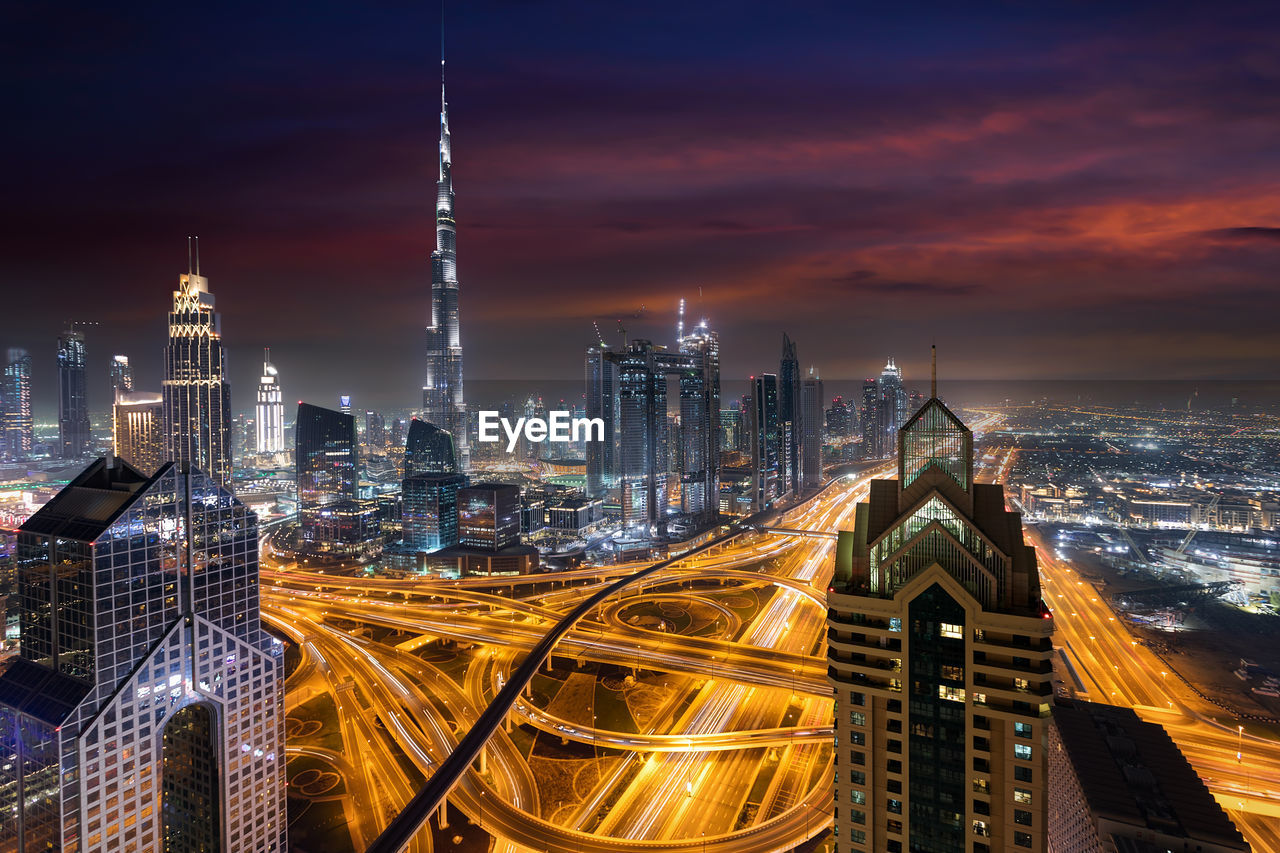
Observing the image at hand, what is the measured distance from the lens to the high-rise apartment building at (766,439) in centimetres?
11781

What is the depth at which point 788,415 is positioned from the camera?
124 meters

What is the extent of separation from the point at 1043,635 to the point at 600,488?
108386 mm

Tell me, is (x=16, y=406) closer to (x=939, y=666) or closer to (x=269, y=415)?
(x=269, y=415)

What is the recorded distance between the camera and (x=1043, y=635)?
17.6 m

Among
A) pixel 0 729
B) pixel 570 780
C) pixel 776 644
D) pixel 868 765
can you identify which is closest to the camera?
pixel 868 765

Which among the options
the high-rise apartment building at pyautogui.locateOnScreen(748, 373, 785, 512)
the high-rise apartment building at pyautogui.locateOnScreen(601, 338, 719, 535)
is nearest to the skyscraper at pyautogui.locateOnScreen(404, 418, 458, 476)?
the high-rise apartment building at pyautogui.locateOnScreen(601, 338, 719, 535)

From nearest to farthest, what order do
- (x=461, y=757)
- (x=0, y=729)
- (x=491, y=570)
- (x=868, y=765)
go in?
(x=868, y=765)
(x=0, y=729)
(x=461, y=757)
(x=491, y=570)

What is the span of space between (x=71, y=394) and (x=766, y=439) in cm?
13731

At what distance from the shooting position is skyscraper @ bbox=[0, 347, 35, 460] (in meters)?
118

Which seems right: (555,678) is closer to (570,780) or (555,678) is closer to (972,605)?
(570,780)

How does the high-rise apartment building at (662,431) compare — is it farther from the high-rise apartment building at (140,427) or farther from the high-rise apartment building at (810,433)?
the high-rise apartment building at (140,427)

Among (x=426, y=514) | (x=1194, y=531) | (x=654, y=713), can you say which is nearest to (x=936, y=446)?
(x=654, y=713)

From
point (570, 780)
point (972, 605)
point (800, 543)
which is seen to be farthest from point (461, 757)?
point (800, 543)

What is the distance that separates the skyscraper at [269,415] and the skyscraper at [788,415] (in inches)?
5270
